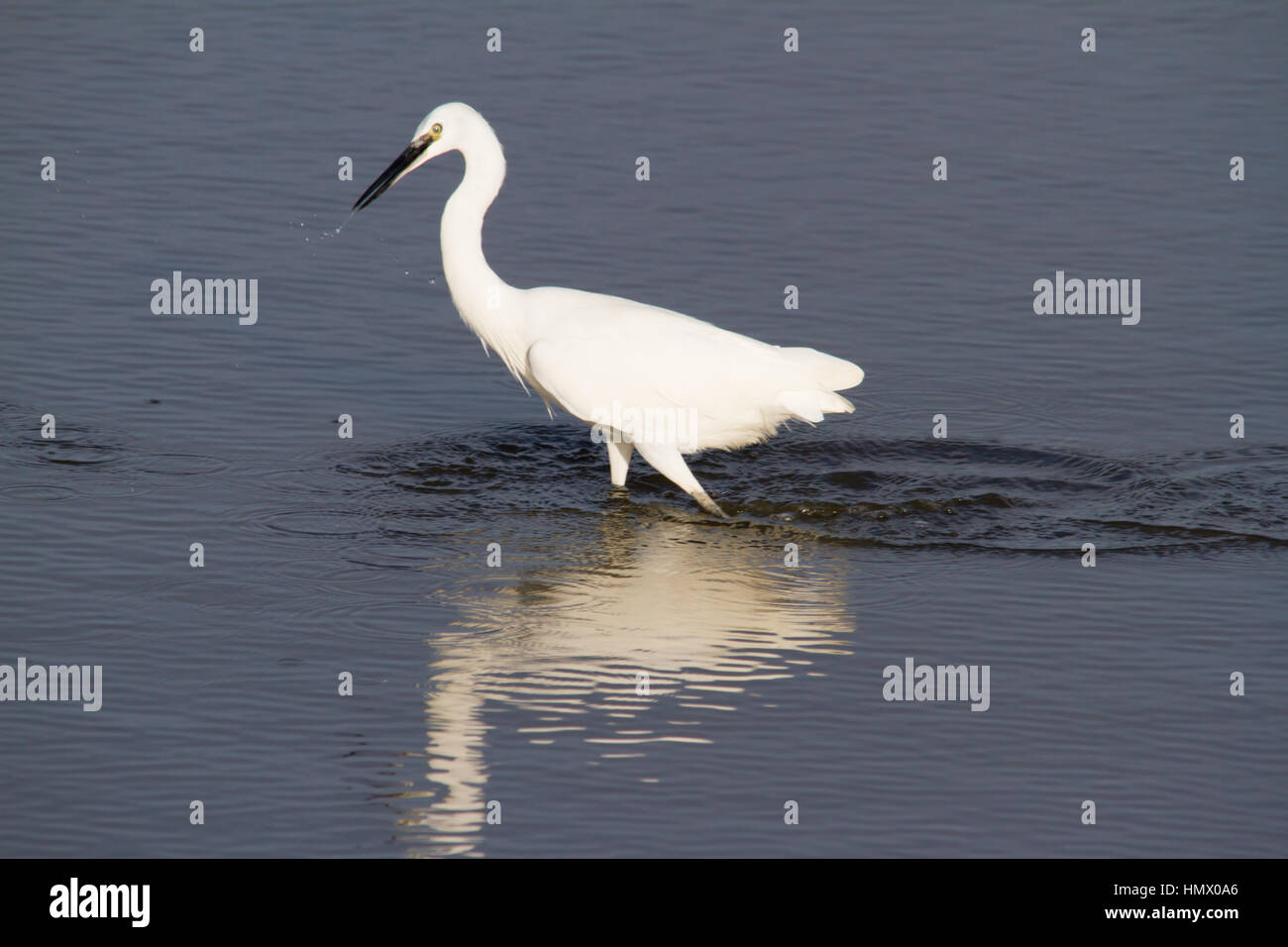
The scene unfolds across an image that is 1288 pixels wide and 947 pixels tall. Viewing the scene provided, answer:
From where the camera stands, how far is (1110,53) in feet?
57.4

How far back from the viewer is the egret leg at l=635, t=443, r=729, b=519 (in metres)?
9.88

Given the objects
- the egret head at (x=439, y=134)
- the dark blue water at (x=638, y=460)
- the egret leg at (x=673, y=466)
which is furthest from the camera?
the egret head at (x=439, y=134)

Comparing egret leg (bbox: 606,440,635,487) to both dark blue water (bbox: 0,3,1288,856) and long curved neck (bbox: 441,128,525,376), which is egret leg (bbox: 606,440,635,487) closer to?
dark blue water (bbox: 0,3,1288,856)

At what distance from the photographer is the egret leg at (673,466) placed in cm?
988

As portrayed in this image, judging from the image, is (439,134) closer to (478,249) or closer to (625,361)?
(478,249)

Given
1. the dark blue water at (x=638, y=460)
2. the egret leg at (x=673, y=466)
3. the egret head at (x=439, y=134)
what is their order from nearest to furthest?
the dark blue water at (x=638, y=460)
the egret leg at (x=673, y=466)
the egret head at (x=439, y=134)

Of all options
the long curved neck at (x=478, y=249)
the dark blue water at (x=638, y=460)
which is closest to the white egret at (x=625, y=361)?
the long curved neck at (x=478, y=249)

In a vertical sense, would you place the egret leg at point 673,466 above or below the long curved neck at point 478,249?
below

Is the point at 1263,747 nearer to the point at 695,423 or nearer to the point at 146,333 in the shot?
the point at 695,423

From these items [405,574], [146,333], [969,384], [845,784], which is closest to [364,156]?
[146,333]

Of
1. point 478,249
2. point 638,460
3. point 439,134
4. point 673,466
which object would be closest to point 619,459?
point 673,466

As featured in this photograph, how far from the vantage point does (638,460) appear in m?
11.4

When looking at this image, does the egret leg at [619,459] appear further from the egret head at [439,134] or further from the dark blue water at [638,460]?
the egret head at [439,134]

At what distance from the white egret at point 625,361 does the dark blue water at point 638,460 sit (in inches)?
20.3
